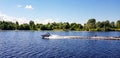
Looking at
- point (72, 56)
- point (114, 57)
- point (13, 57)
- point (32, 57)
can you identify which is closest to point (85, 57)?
point (72, 56)

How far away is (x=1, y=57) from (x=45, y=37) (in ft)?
258

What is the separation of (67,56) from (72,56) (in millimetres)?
1260

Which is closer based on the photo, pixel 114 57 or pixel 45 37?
pixel 114 57

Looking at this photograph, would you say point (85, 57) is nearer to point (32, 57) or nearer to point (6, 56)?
→ point (32, 57)

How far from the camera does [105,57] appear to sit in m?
51.7

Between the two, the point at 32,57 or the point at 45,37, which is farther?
the point at 45,37

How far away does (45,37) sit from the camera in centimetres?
12788

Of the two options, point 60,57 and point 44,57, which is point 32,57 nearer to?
point 44,57

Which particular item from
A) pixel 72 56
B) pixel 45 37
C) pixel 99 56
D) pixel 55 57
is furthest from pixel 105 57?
pixel 45 37

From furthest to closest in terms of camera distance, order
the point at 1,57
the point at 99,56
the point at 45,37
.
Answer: the point at 45,37, the point at 99,56, the point at 1,57

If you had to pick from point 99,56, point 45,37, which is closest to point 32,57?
point 99,56

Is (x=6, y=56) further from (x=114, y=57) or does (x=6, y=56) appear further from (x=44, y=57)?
A: (x=114, y=57)

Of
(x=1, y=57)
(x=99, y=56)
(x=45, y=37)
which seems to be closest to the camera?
(x=1, y=57)

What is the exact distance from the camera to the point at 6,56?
50906mm
